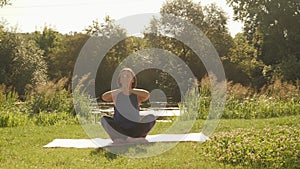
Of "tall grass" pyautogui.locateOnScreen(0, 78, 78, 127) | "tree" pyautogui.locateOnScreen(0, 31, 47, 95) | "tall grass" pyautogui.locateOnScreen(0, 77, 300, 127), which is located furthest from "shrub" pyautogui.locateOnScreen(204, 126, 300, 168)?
"tree" pyautogui.locateOnScreen(0, 31, 47, 95)

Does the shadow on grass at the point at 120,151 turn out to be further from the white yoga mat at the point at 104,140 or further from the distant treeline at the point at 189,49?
the distant treeline at the point at 189,49

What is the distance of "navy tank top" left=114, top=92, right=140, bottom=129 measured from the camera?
251 inches

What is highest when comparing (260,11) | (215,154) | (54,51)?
(260,11)

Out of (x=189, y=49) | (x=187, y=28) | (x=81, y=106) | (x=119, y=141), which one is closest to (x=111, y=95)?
(x=119, y=141)

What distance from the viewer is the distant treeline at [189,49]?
Answer: 19172 millimetres

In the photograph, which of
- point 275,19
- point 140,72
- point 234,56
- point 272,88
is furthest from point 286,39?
point 272,88

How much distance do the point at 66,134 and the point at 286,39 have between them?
1575cm

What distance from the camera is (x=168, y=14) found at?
2184cm

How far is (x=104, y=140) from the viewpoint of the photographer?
674 cm

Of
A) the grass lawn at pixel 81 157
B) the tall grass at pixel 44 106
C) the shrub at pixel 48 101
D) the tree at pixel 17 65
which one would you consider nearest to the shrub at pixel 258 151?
the grass lawn at pixel 81 157

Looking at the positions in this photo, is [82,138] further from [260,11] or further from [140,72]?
[260,11]

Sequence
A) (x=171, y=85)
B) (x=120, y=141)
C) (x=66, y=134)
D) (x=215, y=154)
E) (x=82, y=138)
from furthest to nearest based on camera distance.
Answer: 1. (x=171, y=85)
2. (x=66, y=134)
3. (x=82, y=138)
4. (x=120, y=141)
5. (x=215, y=154)

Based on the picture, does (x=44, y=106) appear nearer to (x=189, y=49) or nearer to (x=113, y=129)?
(x=113, y=129)

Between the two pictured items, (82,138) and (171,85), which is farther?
(171,85)
